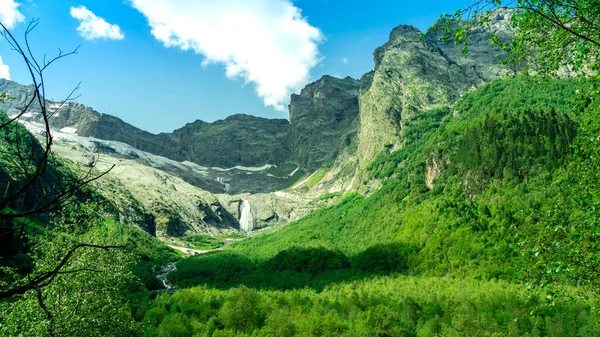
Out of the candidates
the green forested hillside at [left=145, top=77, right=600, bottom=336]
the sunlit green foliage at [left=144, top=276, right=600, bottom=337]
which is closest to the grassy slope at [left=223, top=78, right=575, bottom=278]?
the green forested hillside at [left=145, top=77, right=600, bottom=336]

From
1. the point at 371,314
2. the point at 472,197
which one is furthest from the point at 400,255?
the point at 371,314

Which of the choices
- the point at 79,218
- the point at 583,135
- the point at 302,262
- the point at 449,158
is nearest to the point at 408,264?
the point at 302,262

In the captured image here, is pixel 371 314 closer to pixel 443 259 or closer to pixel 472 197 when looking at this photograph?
pixel 443 259

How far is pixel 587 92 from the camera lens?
10.9 m

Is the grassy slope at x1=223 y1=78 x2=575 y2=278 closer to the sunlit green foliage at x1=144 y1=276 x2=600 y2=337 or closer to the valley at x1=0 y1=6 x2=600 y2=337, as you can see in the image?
the valley at x1=0 y1=6 x2=600 y2=337

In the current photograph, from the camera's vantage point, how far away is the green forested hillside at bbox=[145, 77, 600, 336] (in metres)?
Result: 11.2

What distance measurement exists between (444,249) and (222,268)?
226 ft

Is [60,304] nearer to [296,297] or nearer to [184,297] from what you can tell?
[184,297]

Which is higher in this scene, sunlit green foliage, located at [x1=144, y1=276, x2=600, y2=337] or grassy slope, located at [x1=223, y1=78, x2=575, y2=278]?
grassy slope, located at [x1=223, y1=78, x2=575, y2=278]

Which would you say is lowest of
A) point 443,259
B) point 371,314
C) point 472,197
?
point 371,314

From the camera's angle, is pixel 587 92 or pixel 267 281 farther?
pixel 267 281

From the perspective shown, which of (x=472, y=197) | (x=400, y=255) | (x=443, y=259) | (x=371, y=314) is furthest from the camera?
(x=472, y=197)

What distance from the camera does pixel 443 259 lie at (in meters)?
91.1

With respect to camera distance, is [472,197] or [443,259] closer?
[443,259]
